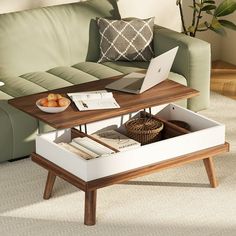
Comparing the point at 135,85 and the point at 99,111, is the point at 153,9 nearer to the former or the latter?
the point at 135,85

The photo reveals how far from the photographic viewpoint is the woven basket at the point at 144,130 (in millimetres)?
4156

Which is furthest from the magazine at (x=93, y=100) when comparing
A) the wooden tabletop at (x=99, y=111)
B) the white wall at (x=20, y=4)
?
the white wall at (x=20, y=4)

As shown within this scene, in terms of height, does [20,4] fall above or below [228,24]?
above

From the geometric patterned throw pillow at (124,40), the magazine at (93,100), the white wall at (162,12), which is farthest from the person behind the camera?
the white wall at (162,12)

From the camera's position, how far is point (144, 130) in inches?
164

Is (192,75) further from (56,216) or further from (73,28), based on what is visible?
(56,216)

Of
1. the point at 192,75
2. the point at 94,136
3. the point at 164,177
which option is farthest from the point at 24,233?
the point at 192,75

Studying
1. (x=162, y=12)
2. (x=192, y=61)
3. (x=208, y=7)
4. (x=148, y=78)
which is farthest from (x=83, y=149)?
(x=162, y=12)

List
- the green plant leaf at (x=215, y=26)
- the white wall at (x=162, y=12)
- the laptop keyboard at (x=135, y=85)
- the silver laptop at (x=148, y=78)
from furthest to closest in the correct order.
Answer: the green plant leaf at (x=215, y=26) → the white wall at (x=162, y=12) → the laptop keyboard at (x=135, y=85) → the silver laptop at (x=148, y=78)

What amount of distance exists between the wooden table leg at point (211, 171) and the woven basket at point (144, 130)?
0.91 feet

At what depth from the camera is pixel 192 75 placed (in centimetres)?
519

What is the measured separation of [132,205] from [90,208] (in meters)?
0.31

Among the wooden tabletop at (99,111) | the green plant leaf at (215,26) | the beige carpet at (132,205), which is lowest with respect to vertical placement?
the beige carpet at (132,205)

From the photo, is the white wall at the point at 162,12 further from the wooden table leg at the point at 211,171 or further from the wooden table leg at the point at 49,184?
the wooden table leg at the point at 211,171
